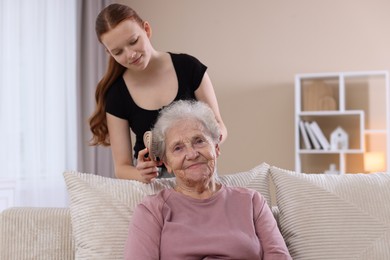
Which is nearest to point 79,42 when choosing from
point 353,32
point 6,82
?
point 6,82

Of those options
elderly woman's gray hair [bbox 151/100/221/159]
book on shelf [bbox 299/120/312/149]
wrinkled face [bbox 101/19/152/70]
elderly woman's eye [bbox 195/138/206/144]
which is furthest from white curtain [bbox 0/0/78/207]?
elderly woman's eye [bbox 195/138/206/144]

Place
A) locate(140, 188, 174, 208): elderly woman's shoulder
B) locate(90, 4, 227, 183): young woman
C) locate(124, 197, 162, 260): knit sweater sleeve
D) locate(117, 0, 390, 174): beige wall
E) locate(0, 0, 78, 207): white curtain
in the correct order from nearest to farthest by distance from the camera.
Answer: locate(124, 197, 162, 260): knit sweater sleeve < locate(140, 188, 174, 208): elderly woman's shoulder < locate(90, 4, 227, 183): young woman < locate(0, 0, 78, 207): white curtain < locate(117, 0, 390, 174): beige wall

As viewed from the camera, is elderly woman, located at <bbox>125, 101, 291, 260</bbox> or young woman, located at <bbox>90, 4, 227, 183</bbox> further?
young woman, located at <bbox>90, 4, 227, 183</bbox>

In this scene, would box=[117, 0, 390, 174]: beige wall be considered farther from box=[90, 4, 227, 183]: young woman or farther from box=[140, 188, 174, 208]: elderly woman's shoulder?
box=[140, 188, 174, 208]: elderly woman's shoulder

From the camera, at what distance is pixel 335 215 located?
192cm

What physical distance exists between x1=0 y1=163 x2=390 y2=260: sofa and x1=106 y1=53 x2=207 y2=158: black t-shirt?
1.22 feet

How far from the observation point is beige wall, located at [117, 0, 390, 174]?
16.2ft

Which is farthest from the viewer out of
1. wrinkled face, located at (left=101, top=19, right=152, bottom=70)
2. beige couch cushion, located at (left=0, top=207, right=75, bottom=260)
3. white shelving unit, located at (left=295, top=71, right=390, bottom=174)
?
white shelving unit, located at (left=295, top=71, right=390, bottom=174)

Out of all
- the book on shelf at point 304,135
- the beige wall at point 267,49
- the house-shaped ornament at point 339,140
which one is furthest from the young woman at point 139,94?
the beige wall at point 267,49

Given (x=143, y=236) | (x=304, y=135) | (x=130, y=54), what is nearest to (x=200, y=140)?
(x=143, y=236)

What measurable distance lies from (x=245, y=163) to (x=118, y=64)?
9.80ft

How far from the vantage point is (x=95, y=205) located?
1.88 m

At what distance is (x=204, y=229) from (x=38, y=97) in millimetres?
2928

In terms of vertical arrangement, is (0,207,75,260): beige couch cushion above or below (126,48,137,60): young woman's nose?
Result: below
